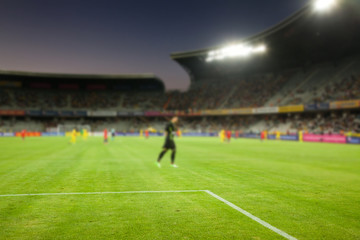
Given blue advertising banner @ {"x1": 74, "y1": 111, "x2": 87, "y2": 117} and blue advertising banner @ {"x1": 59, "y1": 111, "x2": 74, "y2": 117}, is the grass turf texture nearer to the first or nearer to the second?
blue advertising banner @ {"x1": 74, "y1": 111, "x2": 87, "y2": 117}

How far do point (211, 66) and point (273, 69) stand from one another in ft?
51.4

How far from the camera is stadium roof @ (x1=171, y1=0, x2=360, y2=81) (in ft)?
127

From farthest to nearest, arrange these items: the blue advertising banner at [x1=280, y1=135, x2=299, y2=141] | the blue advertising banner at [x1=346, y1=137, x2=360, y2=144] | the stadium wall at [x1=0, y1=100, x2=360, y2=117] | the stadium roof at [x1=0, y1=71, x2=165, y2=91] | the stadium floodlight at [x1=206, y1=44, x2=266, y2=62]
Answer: the stadium roof at [x1=0, y1=71, x2=165, y2=91] < the stadium floodlight at [x1=206, y1=44, x2=266, y2=62] < the stadium wall at [x1=0, y1=100, x2=360, y2=117] < the blue advertising banner at [x1=280, y1=135, x2=299, y2=141] < the blue advertising banner at [x1=346, y1=137, x2=360, y2=144]

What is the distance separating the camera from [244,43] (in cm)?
5597

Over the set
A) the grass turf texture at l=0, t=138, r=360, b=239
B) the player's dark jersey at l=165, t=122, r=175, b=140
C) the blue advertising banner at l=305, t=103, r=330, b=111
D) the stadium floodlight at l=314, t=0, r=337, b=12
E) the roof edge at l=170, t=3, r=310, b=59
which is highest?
the roof edge at l=170, t=3, r=310, b=59

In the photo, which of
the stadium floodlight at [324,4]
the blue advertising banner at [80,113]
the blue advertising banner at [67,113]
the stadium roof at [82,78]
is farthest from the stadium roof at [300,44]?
the blue advertising banner at [67,113]

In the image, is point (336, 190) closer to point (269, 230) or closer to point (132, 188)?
point (269, 230)

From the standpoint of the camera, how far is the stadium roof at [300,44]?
38.6 metres

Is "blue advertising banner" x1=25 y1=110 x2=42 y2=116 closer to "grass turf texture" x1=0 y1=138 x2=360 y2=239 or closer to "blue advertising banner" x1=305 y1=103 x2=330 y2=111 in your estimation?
"blue advertising banner" x1=305 y1=103 x2=330 y2=111

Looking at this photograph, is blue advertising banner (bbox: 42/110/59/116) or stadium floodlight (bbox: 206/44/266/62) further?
blue advertising banner (bbox: 42/110/59/116)

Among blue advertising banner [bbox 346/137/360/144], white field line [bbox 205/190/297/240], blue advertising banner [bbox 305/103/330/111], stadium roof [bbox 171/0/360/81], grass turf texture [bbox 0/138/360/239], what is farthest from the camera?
blue advertising banner [bbox 305/103/330/111]

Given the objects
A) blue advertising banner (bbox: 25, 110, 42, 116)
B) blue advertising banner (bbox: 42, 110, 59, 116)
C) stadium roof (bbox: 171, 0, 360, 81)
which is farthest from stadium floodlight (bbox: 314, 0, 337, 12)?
blue advertising banner (bbox: 25, 110, 42, 116)

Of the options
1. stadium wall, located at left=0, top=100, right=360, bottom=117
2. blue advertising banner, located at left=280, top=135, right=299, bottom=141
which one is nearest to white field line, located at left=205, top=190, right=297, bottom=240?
blue advertising banner, located at left=280, top=135, right=299, bottom=141

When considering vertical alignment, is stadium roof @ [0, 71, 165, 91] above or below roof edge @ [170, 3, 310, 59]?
below
